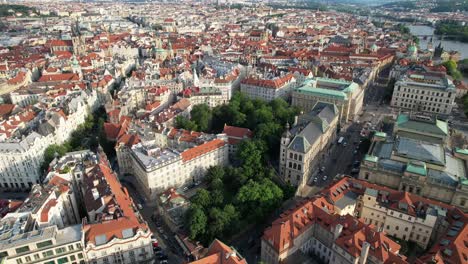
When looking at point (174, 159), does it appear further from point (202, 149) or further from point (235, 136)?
point (235, 136)

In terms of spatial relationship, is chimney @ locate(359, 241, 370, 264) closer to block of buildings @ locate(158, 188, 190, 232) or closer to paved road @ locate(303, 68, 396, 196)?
paved road @ locate(303, 68, 396, 196)

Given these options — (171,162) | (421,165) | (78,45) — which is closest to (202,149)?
(171,162)

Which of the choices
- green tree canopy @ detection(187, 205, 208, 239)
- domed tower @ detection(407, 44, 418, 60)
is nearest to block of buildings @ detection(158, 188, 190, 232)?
green tree canopy @ detection(187, 205, 208, 239)

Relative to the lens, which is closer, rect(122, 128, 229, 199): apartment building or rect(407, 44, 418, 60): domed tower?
rect(122, 128, 229, 199): apartment building

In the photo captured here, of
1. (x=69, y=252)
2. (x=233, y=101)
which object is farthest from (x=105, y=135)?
(x=69, y=252)

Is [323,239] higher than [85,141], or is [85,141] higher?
[323,239]

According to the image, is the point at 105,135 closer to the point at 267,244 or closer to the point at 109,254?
the point at 109,254

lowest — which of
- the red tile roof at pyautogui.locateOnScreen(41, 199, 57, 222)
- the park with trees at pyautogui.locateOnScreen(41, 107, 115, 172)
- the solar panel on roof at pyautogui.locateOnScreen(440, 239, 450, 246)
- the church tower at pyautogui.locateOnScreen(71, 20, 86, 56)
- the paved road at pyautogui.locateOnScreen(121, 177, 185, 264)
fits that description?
the paved road at pyautogui.locateOnScreen(121, 177, 185, 264)
